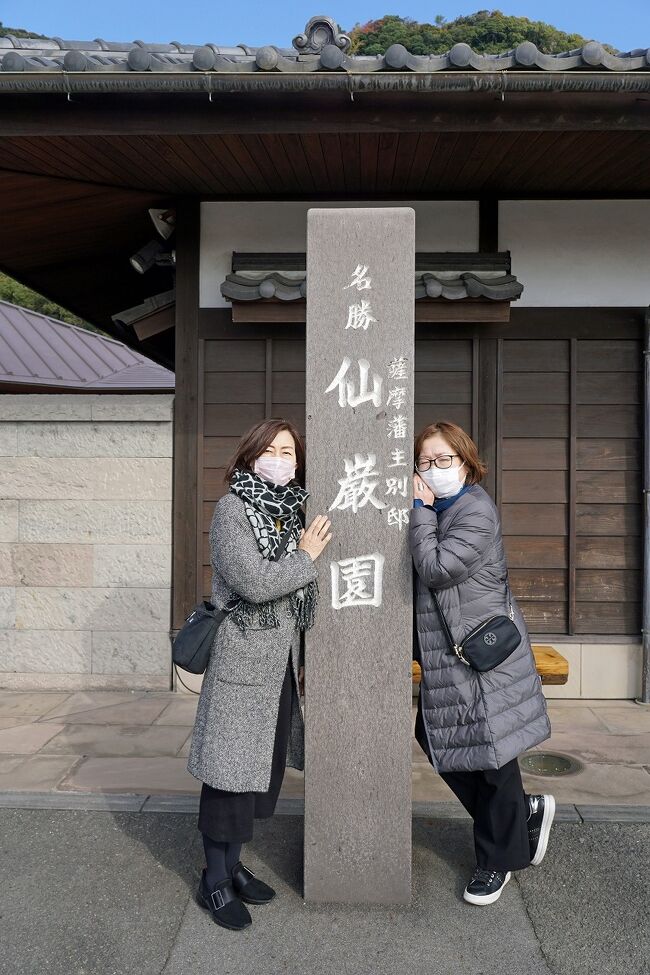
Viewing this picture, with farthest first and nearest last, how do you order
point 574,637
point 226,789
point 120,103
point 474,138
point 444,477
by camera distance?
point 574,637 < point 474,138 < point 120,103 < point 444,477 < point 226,789

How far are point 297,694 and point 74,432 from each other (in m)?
3.79

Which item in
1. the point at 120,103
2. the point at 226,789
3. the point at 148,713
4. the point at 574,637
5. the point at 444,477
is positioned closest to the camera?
the point at 226,789

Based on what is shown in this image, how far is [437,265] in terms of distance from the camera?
19.2 feet

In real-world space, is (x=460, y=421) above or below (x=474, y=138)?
below

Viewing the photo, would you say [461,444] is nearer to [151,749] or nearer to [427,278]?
[427,278]

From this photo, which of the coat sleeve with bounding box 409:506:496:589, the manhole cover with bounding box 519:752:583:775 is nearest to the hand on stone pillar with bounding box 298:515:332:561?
the coat sleeve with bounding box 409:506:496:589

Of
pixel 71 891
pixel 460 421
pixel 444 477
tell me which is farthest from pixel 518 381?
pixel 71 891

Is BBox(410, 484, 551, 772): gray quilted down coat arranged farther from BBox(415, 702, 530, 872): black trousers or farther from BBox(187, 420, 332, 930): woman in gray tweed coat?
BBox(187, 420, 332, 930): woman in gray tweed coat

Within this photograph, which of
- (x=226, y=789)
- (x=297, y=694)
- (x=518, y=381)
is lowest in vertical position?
(x=226, y=789)

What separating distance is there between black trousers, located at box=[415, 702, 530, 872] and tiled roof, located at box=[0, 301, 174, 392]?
31.3 feet

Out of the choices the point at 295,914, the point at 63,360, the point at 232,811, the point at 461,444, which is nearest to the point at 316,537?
the point at 461,444

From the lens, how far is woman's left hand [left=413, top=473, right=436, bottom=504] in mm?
3287

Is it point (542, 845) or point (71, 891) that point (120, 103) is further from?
point (542, 845)

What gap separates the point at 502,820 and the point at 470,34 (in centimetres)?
2997
